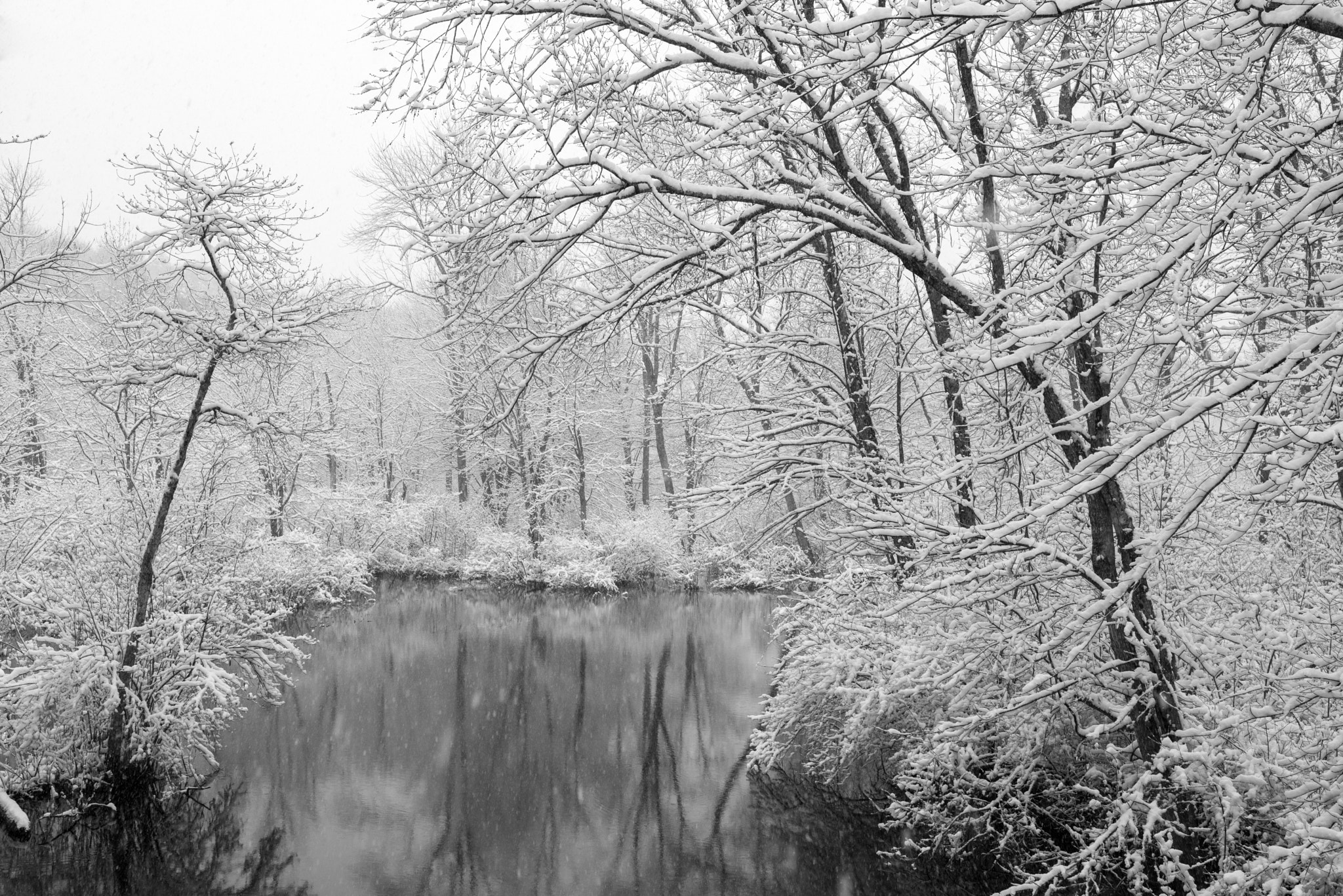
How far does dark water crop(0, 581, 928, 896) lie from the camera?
7.33 m

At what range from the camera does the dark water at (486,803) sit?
733 centimetres

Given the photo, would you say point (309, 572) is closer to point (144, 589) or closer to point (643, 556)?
point (643, 556)

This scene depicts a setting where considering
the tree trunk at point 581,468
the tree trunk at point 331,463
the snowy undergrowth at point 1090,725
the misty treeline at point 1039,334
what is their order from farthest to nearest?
the tree trunk at point 331,463 → the tree trunk at point 581,468 → the snowy undergrowth at point 1090,725 → the misty treeline at point 1039,334

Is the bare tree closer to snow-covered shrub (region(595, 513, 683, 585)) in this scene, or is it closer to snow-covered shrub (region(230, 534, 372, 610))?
snow-covered shrub (region(230, 534, 372, 610))

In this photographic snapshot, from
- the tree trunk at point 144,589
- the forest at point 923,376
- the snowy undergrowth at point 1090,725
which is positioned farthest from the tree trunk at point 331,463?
the snowy undergrowth at point 1090,725

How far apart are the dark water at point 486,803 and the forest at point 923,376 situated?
53 cm

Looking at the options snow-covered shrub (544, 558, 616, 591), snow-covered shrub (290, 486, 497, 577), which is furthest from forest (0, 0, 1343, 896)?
snow-covered shrub (290, 486, 497, 577)

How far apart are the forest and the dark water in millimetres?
526

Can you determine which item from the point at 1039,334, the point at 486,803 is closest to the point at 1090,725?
the point at 1039,334

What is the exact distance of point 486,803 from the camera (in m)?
9.12

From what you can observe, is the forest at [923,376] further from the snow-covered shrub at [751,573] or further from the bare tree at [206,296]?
the snow-covered shrub at [751,573]

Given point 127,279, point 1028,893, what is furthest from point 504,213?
point 127,279

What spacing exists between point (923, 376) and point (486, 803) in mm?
7153

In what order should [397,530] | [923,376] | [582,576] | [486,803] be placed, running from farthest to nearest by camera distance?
[397,530] < [582,576] < [486,803] < [923,376]
